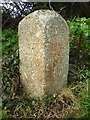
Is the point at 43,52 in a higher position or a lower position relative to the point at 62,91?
higher

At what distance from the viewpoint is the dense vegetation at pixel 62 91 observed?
11.5 ft

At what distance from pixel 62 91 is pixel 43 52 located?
0.57 meters

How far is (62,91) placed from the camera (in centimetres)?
382

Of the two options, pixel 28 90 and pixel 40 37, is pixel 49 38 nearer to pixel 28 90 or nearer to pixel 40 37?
pixel 40 37

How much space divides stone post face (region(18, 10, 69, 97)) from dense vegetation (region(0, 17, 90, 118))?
14 cm

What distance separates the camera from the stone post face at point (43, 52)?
11.8ft

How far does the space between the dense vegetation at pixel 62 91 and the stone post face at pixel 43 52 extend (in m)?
0.14

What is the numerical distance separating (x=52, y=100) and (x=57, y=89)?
8.3 inches

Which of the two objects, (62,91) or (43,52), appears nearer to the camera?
(43,52)

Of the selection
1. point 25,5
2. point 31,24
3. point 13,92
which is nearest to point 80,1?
point 25,5

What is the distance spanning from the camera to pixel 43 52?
360 centimetres

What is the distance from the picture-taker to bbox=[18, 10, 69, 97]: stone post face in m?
3.61

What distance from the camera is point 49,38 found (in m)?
3.61

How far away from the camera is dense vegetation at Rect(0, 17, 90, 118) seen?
3516mm
